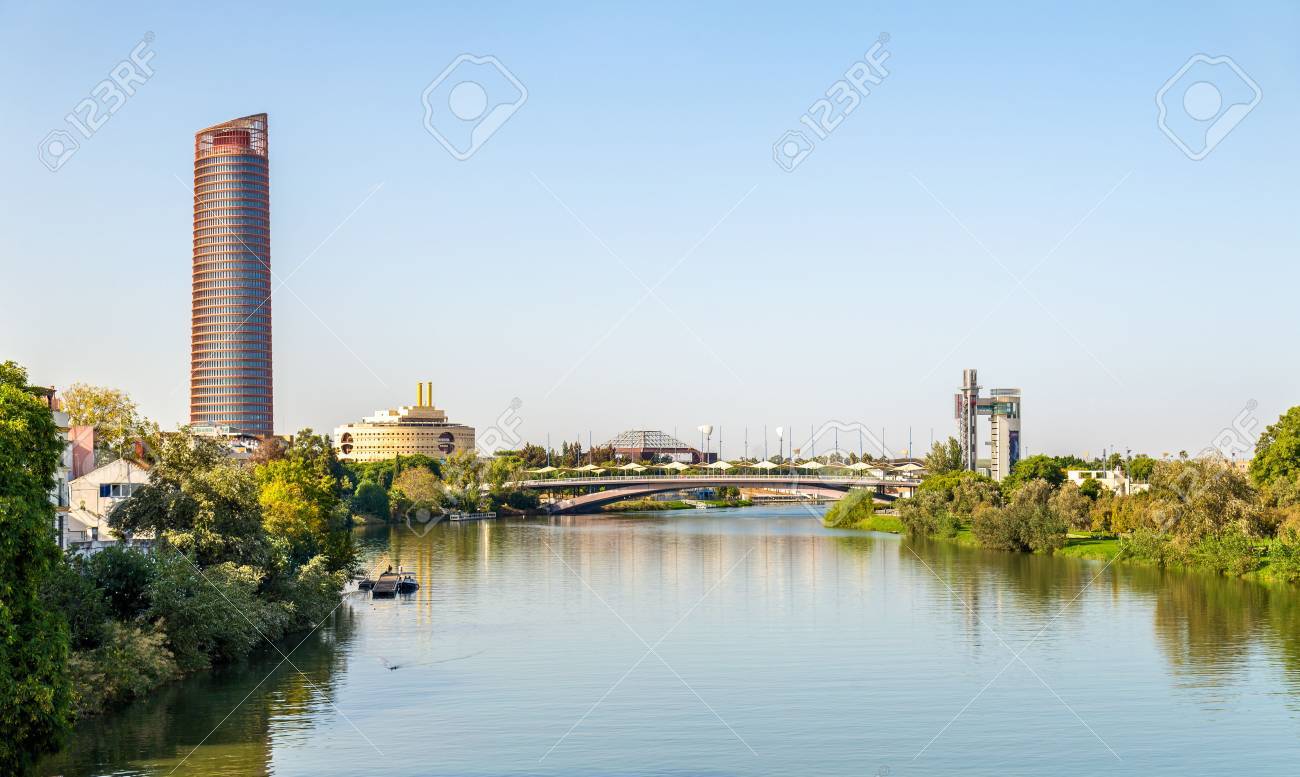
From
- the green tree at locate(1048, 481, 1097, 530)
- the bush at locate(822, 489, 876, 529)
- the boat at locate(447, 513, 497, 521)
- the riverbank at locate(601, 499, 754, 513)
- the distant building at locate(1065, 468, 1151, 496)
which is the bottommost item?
the riverbank at locate(601, 499, 754, 513)

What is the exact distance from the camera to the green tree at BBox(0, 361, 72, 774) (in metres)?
25.3

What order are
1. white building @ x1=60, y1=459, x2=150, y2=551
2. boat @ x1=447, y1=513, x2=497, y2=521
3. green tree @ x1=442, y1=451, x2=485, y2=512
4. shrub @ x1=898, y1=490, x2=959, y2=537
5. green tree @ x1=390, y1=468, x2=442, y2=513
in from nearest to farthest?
1. white building @ x1=60, y1=459, x2=150, y2=551
2. shrub @ x1=898, y1=490, x2=959, y2=537
3. green tree @ x1=390, y1=468, x2=442, y2=513
4. boat @ x1=447, y1=513, x2=497, y2=521
5. green tree @ x1=442, y1=451, x2=485, y2=512

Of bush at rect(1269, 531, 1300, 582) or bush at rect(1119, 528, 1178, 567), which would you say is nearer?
bush at rect(1269, 531, 1300, 582)

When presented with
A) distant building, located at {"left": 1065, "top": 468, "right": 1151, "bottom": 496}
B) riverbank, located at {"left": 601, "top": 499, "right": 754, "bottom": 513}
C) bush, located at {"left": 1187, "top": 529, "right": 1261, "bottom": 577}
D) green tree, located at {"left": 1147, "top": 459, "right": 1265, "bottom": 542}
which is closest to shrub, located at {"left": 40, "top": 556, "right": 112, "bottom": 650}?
bush, located at {"left": 1187, "top": 529, "right": 1261, "bottom": 577}

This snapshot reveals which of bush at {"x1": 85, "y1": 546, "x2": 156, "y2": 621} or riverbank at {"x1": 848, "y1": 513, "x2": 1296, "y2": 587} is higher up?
bush at {"x1": 85, "y1": 546, "x2": 156, "y2": 621}

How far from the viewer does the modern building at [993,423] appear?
18088cm

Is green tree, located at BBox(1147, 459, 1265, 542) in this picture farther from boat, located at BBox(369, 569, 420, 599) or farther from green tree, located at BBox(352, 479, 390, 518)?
green tree, located at BBox(352, 479, 390, 518)

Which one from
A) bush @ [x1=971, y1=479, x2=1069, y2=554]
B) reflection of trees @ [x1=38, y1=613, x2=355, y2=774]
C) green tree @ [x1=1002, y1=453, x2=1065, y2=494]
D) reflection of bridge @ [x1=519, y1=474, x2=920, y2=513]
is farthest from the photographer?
reflection of bridge @ [x1=519, y1=474, x2=920, y2=513]

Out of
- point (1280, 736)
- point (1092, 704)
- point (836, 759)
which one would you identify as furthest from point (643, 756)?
point (1280, 736)

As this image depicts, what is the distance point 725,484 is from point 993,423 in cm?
5605

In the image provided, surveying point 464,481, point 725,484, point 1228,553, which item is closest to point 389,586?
point 1228,553

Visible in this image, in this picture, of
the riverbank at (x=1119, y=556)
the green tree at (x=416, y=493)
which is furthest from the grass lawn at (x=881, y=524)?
the green tree at (x=416, y=493)

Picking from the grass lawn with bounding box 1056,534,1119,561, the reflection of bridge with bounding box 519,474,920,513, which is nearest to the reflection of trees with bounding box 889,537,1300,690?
the grass lawn with bounding box 1056,534,1119,561

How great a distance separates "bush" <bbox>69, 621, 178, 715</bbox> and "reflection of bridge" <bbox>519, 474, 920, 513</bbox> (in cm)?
10276
